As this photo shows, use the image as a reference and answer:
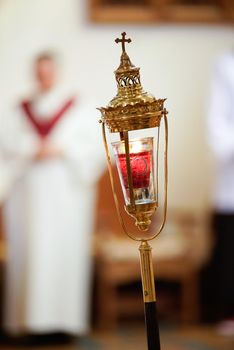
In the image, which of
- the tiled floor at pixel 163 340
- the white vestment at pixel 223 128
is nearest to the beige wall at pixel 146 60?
the white vestment at pixel 223 128

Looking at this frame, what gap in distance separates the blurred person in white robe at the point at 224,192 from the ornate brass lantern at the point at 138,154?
16.1 feet

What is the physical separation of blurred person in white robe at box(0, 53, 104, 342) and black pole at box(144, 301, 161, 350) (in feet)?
15.5

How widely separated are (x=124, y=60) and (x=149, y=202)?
1.11 feet

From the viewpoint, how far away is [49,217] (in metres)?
7.18

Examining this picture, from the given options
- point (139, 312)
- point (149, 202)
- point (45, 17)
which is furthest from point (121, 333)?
point (149, 202)

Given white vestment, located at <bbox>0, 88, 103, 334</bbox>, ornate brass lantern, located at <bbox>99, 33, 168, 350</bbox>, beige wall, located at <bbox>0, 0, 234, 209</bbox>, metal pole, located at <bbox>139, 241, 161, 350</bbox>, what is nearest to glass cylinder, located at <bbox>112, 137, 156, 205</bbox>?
ornate brass lantern, located at <bbox>99, 33, 168, 350</bbox>

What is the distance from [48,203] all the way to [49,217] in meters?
0.11

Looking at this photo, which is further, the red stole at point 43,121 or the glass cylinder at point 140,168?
the red stole at point 43,121

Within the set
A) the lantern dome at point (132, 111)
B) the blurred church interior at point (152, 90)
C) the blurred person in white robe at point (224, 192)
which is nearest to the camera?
the lantern dome at point (132, 111)

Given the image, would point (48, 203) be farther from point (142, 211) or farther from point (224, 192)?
point (142, 211)

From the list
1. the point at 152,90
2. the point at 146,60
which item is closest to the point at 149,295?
the point at 152,90

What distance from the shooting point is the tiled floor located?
6.78 metres

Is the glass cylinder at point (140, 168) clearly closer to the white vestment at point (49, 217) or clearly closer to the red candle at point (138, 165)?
the red candle at point (138, 165)

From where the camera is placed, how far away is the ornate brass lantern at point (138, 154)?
2.25 metres
